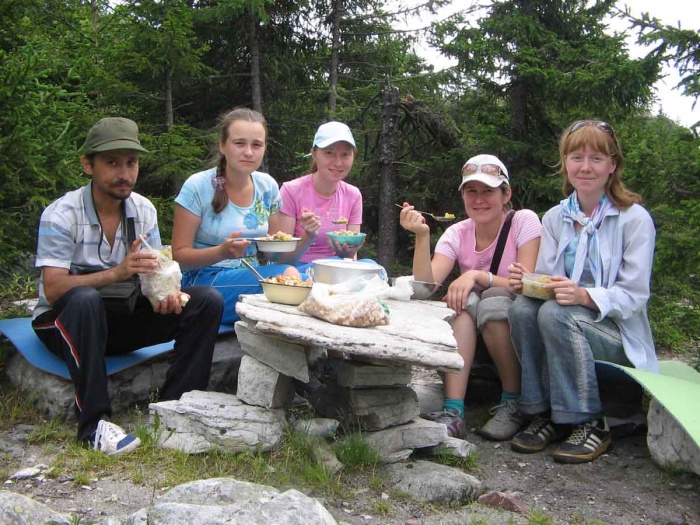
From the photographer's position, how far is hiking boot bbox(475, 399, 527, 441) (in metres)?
3.82

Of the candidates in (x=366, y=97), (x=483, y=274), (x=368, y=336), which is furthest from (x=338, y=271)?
(x=366, y=97)

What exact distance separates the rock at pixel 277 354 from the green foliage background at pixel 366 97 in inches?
81.4

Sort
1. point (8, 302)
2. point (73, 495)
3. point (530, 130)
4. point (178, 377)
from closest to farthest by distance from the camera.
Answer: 1. point (73, 495)
2. point (178, 377)
3. point (8, 302)
4. point (530, 130)

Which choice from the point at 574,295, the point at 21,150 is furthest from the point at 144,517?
the point at 21,150

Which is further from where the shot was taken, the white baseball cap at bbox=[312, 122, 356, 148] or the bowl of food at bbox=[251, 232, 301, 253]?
the white baseball cap at bbox=[312, 122, 356, 148]

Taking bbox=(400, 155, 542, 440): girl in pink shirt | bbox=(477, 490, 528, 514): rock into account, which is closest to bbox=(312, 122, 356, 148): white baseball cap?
bbox=(400, 155, 542, 440): girl in pink shirt

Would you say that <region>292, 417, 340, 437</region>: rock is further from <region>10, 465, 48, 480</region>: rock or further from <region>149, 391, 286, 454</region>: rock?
<region>10, 465, 48, 480</region>: rock

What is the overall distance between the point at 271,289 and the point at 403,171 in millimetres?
5719

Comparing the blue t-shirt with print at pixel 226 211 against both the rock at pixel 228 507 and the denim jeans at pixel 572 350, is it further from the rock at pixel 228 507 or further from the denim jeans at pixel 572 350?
the rock at pixel 228 507

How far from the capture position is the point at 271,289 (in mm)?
3418

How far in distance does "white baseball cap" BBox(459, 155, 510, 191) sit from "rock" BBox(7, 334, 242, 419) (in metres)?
1.86

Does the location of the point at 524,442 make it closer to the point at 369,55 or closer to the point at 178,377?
the point at 178,377

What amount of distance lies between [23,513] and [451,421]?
7.47 ft

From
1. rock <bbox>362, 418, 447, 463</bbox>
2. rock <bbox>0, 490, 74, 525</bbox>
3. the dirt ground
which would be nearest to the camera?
rock <bbox>0, 490, 74, 525</bbox>
